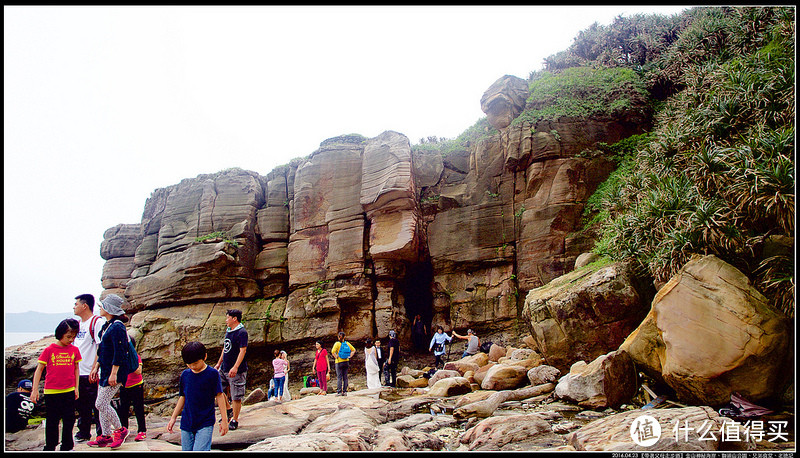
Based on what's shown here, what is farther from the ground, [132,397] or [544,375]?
[132,397]

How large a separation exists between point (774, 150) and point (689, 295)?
10.6 ft

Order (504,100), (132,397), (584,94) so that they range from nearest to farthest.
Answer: (132,397) → (584,94) → (504,100)

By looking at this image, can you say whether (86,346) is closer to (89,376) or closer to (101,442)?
(89,376)

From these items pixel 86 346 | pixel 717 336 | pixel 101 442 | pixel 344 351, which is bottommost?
pixel 101 442

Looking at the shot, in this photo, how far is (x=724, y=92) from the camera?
10.1 meters

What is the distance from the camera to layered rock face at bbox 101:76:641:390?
17.5 m

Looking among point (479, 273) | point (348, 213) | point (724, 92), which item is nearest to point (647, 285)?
point (724, 92)

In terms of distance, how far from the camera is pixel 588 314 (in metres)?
9.45

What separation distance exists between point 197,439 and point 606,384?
6719 mm

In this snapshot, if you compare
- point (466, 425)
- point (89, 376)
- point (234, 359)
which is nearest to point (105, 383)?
point (89, 376)

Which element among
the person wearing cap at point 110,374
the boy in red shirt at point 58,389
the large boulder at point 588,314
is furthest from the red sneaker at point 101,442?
the large boulder at point 588,314

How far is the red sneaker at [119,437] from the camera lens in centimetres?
573

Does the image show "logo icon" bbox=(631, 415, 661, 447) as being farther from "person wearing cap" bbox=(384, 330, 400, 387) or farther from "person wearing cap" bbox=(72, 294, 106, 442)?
"person wearing cap" bbox=(384, 330, 400, 387)

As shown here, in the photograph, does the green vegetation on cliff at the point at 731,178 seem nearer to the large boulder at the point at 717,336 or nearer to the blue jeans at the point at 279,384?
the large boulder at the point at 717,336
